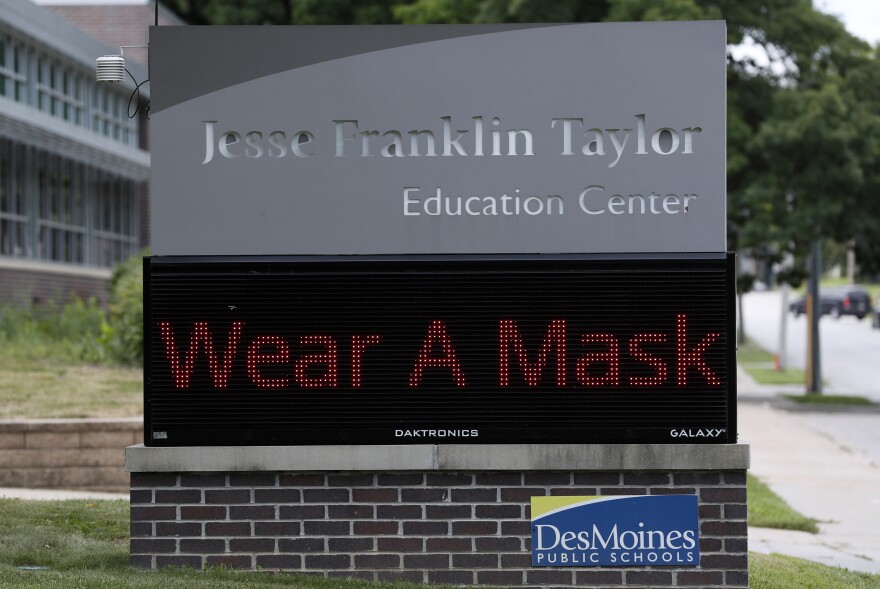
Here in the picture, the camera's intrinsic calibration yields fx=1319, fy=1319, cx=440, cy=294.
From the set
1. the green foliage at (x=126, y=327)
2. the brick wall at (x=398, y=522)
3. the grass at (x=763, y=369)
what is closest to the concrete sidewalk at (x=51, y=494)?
the brick wall at (x=398, y=522)

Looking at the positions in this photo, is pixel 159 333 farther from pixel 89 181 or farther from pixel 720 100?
pixel 89 181

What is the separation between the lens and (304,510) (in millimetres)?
6887

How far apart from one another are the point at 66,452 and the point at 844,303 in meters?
52.1

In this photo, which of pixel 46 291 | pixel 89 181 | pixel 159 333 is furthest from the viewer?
pixel 89 181

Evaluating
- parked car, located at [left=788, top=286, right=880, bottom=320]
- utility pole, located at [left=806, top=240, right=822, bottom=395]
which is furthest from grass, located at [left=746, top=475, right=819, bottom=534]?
parked car, located at [left=788, top=286, right=880, bottom=320]

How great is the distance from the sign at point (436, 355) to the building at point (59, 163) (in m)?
18.0

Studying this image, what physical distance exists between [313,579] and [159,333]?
4.90 feet

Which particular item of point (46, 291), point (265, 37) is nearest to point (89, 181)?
point (46, 291)

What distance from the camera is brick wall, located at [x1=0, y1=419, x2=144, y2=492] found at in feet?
38.5

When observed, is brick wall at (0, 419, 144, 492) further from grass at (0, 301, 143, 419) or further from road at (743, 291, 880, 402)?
road at (743, 291, 880, 402)

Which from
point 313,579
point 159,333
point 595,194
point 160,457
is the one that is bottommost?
point 313,579

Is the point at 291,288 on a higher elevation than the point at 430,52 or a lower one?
lower

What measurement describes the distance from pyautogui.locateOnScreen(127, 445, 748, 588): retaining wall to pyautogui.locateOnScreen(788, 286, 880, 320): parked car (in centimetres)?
5400

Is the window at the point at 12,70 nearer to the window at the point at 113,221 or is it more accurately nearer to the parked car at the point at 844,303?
the window at the point at 113,221
